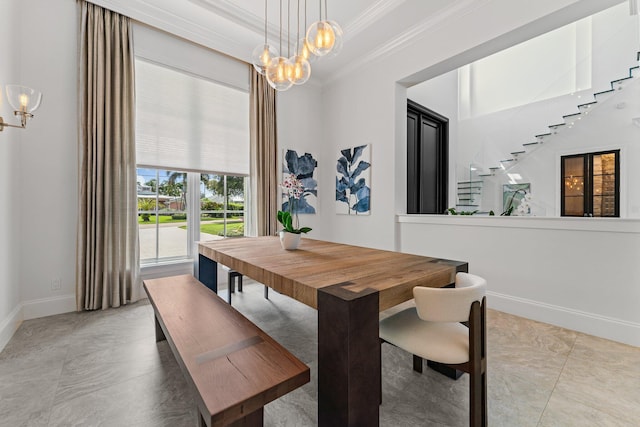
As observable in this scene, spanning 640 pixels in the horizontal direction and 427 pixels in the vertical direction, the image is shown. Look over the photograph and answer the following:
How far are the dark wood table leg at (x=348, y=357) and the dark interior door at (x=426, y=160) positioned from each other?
335 centimetres

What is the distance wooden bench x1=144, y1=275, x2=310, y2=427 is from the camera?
82 centimetres

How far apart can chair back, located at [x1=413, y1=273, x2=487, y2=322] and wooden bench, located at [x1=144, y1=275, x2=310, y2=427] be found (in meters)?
0.53

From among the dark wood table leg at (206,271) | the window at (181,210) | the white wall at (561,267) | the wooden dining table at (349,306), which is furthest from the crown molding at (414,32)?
the dark wood table leg at (206,271)

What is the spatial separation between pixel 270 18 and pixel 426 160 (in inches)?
122

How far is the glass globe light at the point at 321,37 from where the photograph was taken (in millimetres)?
1875

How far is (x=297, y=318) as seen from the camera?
8.05 ft

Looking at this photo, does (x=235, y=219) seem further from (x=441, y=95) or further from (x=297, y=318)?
(x=441, y=95)

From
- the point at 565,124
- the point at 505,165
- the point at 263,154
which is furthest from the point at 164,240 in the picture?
the point at 565,124

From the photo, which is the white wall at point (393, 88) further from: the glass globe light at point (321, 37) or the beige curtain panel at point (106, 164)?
the beige curtain panel at point (106, 164)

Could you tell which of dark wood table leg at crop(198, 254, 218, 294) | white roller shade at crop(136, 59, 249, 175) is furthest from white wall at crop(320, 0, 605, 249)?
dark wood table leg at crop(198, 254, 218, 294)

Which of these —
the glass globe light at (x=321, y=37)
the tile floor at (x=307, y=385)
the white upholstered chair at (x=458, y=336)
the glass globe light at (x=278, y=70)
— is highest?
the glass globe light at (x=321, y=37)

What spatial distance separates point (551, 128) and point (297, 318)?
5.61 metres

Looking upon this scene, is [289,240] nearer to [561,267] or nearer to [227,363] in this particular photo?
[227,363]

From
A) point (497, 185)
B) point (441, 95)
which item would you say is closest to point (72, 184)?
point (441, 95)
